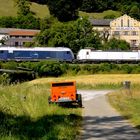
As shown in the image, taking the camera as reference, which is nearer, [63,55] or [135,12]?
[63,55]

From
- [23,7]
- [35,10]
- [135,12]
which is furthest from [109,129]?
[35,10]

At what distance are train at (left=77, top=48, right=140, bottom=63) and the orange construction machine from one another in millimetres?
49359

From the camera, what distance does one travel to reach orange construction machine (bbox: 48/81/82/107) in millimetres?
21562

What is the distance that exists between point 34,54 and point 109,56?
10.5 m

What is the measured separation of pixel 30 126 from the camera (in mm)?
12852

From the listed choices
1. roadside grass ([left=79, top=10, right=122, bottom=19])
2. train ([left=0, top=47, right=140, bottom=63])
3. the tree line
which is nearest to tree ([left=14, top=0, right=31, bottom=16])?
the tree line

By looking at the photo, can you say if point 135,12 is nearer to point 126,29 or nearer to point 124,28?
point 126,29

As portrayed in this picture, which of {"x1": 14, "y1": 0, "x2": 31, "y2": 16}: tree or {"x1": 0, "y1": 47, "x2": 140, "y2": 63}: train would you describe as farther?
{"x1": 14, "y1": 0, "x2": 31, "y2": 16}: tree

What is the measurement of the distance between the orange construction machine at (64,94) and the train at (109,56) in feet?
162

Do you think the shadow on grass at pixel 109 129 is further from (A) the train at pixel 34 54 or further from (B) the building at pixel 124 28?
(B) the building at pixel 124 28

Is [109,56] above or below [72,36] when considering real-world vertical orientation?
below

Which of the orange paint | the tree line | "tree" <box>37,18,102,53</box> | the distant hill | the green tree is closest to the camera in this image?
the orange paint

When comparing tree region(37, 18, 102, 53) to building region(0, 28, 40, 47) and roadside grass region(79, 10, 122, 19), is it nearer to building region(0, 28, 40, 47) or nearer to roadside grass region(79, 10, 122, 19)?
building region(0, 28, 40, 47)

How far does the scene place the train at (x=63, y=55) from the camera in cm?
6938
